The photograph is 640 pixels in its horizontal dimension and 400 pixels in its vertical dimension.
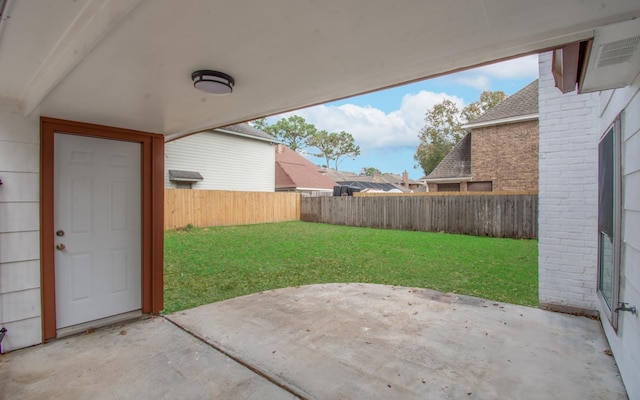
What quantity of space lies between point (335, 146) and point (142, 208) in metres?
40.0

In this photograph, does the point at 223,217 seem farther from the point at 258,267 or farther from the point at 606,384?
the point at 606,384

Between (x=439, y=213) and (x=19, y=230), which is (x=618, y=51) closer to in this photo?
(x=19, y=230)

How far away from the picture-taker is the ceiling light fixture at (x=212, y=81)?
213 centimetres

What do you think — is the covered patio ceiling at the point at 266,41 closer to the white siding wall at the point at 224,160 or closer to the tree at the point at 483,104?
the white siding wall at the point at 224,160

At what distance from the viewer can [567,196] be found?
12.3ft

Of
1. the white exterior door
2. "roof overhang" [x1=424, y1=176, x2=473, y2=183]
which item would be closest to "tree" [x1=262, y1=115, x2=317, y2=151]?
"roof overhang" [x1=424, y1=176, x2=473, y2=183]

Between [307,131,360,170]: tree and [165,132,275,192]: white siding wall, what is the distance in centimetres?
2418

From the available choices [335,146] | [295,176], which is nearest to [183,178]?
[295,176]

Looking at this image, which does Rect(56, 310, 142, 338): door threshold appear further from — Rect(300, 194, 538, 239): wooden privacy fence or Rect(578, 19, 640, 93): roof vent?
Rect(300, 194, 538, 239): wooden privacy fence

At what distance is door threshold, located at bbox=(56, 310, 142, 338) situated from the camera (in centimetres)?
318

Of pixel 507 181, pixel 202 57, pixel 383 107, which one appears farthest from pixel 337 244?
pixel 383 107

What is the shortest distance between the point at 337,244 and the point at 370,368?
6.43 metres

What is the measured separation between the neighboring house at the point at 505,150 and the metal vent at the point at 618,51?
12.8 meters

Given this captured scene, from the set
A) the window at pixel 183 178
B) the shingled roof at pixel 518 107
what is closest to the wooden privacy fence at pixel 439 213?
the shingled roof at pixel 518 107
